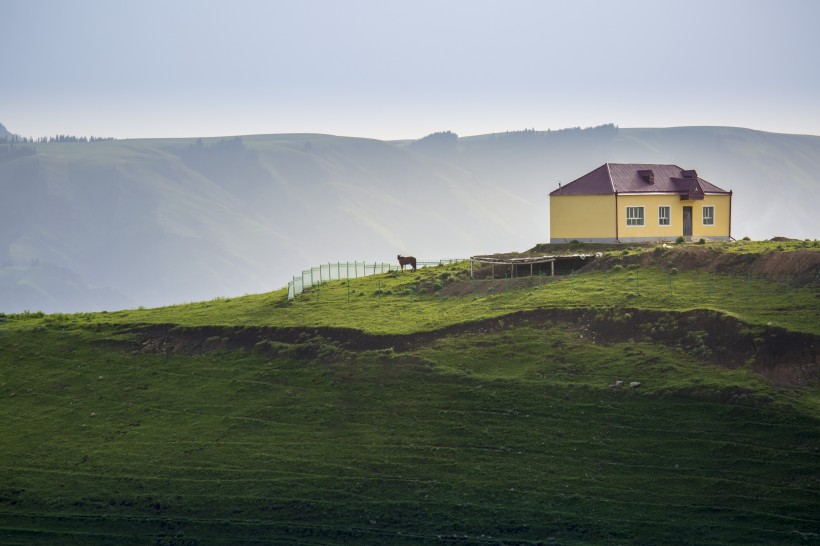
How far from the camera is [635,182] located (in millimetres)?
104625

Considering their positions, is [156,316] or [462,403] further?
[156,316]

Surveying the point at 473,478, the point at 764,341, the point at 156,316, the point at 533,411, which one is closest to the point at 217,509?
the point at 473,478

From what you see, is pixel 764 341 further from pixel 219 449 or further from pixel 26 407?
pixel 26 407

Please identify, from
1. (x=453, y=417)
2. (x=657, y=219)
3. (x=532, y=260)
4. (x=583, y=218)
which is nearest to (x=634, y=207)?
(x=657, y=219)

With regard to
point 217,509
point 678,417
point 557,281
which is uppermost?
point 557,281

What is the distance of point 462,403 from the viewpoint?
68750 mm

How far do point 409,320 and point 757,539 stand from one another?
1431 inches

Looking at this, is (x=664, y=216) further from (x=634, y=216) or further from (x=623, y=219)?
(x=623, y=219)

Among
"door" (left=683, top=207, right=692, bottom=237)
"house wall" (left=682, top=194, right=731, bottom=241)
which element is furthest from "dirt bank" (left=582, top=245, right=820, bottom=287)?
"house wall" (left=682, top=194, right=731, bottom=241)

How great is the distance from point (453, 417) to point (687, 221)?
43.9 meters

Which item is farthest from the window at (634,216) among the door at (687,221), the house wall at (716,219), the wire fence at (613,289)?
the wire fence at (613,289)

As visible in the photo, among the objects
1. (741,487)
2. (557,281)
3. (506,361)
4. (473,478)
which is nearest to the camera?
(741,487)

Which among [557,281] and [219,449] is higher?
[557,281]

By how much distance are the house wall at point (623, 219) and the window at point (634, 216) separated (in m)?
0.26
